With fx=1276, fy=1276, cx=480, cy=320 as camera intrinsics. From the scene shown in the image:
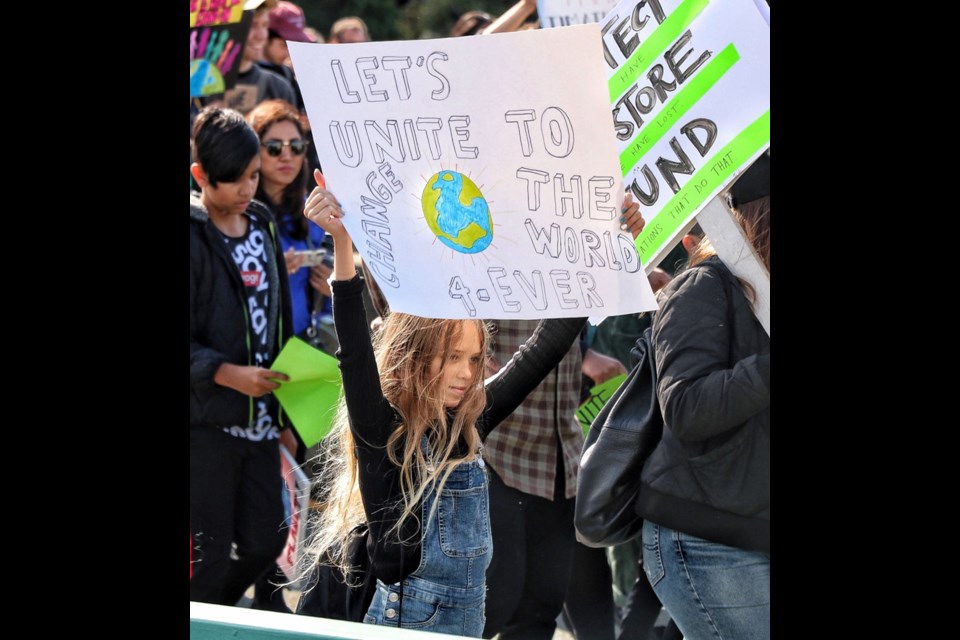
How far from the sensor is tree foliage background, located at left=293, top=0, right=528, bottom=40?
18141mm

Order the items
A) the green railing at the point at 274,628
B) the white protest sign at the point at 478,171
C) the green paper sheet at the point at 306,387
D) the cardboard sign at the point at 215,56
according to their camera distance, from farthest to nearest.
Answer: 1. the cardboard sign at the point at 215,56
2. the green paper sheet at the point at 306,387
3. the white protest sign at the point at 478,171
4. the green railing at the point at 274,628

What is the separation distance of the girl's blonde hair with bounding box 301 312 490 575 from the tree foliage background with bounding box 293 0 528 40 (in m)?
15.6

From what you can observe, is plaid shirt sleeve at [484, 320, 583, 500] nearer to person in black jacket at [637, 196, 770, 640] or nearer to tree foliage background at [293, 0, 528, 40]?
person in black jacket at [637, 196, 770, 640]

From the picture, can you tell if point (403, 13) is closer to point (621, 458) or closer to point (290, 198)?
point (290, 198)

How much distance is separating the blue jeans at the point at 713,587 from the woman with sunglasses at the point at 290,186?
2.44 m

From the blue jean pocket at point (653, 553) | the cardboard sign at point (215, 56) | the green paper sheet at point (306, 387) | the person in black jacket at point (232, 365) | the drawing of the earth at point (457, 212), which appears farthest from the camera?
the cardboard sign at point (215, 56)

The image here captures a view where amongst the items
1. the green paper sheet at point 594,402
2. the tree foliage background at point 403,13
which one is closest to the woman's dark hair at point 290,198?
the green paper sheet at point 594,402

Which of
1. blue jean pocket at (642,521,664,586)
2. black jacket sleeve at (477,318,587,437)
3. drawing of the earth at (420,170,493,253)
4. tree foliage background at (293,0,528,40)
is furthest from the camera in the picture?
tree foliage background at (293,0,528,40)

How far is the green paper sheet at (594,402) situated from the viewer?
13.5 feet

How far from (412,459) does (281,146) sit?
2560 millimetres

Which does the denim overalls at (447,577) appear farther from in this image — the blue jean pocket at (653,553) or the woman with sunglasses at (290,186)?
the woman with sunglasses at (290,186)

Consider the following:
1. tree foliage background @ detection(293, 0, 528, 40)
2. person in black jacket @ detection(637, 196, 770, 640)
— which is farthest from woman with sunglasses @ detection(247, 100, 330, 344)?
tree foliage background @ detection(293, 0, 528, 40)

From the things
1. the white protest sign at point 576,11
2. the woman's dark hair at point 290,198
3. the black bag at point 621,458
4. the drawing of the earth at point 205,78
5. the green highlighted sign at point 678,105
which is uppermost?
the white protest sign at point 576,11
